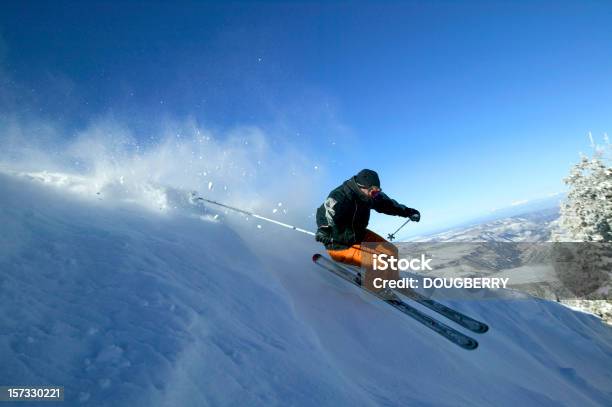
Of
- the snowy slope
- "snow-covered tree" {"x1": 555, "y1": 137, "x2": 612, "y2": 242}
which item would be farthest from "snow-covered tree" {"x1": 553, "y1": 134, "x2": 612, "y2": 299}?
the snowy slope

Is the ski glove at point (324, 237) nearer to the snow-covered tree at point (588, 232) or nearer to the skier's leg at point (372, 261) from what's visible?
the skier's leg at point (372, 261)

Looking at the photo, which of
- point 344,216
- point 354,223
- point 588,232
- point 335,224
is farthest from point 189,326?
point 588,232

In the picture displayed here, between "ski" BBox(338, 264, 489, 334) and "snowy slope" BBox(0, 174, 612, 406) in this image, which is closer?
"snowy slope" BBox(0, 174, 612, 406)

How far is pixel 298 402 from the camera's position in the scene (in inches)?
114

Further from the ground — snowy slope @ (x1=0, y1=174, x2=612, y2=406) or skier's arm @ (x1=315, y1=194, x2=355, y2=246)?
skier's arm @ (x1=315, y1=194, x2=355, y2=246)

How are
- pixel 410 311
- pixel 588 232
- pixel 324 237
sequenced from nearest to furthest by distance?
1. pixel 410 311
2. pixel 324 237
3. pixel 588 232

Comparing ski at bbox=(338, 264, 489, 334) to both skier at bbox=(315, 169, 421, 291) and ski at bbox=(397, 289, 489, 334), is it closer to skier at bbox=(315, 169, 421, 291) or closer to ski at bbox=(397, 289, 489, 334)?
ski at bbox=(397, 289, 489, 334)

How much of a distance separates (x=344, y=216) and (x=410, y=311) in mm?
2474

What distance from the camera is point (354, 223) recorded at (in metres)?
7.17

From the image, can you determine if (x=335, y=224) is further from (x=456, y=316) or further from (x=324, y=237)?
(x=456, y=316)

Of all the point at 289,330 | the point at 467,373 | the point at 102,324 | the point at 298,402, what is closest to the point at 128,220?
the point at 102,324

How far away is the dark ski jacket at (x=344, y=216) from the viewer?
680cm

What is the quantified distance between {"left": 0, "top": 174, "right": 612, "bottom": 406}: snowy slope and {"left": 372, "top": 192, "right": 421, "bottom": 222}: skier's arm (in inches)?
91.9

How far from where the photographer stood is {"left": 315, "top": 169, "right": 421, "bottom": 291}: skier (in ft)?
22.2
